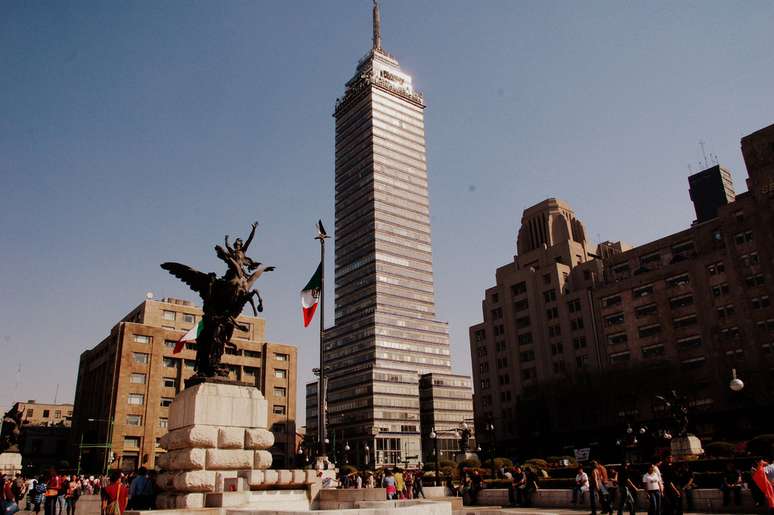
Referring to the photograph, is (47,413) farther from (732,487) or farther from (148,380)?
Answer: (732,487)

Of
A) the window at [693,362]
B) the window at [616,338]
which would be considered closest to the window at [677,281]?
the window at [616,338]

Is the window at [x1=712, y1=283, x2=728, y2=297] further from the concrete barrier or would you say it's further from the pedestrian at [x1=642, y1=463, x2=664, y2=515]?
the pedestrian at [x1=642, y1=463, x2=664, y2=515]

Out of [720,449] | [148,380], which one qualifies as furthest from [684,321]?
[148,380]

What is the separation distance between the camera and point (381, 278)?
5389 inches

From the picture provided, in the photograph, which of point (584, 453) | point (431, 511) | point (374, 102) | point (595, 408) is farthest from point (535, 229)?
point (431, 511)

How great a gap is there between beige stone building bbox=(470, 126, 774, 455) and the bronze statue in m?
47.7

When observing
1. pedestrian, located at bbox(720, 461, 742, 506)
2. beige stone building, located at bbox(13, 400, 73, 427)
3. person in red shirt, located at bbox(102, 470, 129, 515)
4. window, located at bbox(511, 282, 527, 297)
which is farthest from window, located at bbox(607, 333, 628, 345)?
beige stone building, located at bbox(13, 400, 73, 427)

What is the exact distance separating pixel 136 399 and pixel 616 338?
212 ft

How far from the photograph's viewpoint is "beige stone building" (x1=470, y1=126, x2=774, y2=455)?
62062 millimetres

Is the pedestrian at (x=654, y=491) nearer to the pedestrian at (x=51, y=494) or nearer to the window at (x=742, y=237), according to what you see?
the pedestrian at (x=51, y=494)

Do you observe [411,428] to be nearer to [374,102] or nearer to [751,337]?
[751,337]

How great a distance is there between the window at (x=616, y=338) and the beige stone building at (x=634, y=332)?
0.15 metres

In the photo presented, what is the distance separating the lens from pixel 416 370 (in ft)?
435

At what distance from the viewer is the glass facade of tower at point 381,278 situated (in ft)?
406
